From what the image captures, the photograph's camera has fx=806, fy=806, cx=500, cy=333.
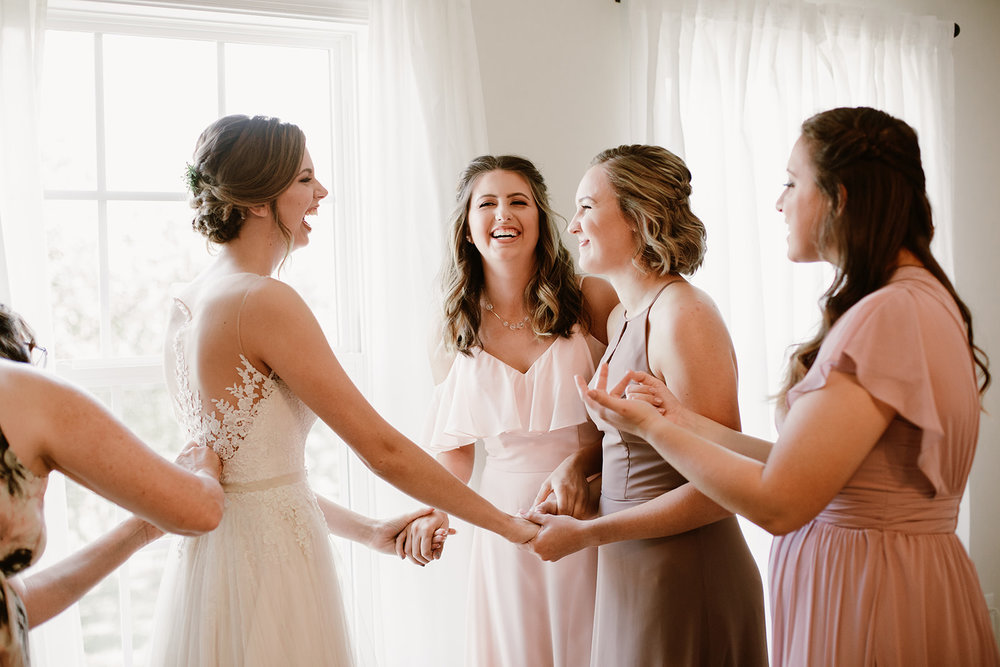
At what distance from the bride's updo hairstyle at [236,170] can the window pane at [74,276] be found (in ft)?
2.98

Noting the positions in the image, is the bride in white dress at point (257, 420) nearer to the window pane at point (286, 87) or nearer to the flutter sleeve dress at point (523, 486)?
the flutter sleeve dress at point (523, 486)

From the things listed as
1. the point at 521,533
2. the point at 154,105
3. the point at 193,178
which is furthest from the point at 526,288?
the point at 154,105

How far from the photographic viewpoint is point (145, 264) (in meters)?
2.46

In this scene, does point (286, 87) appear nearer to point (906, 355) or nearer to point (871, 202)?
point (871, 202)

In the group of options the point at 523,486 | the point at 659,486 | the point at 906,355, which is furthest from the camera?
the point at 523,486

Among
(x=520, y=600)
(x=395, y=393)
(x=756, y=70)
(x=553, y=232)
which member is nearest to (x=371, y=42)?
(x=553, y=232)

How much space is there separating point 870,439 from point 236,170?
127 cm

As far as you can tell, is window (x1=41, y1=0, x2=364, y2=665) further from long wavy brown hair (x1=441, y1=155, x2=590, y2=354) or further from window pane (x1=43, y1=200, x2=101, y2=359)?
long wavy brown hair (x1=441, y1=155, x2=590, y2=354)

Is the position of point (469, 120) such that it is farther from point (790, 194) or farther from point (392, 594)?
point (392, 594)

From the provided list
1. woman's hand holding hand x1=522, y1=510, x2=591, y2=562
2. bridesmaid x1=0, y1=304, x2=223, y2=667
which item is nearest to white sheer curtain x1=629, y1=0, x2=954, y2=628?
woman's hand holding hand x1=522, y1=510, x2=591, y2=562

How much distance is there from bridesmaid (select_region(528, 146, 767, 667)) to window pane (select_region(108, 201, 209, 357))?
129 centimetres

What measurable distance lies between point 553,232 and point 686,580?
39.1 inches

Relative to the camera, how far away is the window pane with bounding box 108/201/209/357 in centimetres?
242

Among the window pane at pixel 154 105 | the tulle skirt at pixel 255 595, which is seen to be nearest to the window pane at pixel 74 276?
the window pane at pixel 154 105
